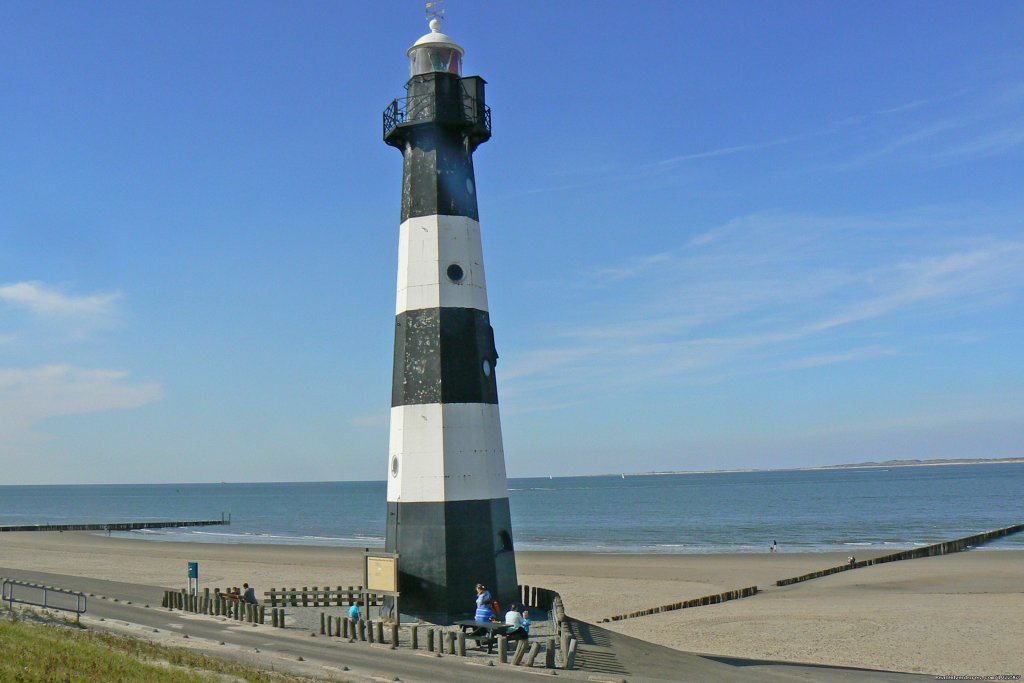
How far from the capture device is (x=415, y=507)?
2039 centimetres

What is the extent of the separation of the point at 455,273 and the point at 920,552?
45.3m


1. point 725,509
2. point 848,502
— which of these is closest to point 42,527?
point 725,509

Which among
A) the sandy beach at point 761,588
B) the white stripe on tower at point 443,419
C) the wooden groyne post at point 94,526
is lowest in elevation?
the sandy beach at point 761,588

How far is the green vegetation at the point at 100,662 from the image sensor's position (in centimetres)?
1284

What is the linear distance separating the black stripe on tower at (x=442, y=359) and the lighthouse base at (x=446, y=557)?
101 inches

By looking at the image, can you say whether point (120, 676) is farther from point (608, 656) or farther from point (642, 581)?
point (642, 581)

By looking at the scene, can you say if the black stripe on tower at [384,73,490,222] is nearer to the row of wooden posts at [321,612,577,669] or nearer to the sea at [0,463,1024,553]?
the row of wooden posts at [321,612,577,669]

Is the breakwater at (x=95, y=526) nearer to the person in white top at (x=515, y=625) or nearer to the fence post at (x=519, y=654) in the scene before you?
the person in white top at (x=515, y=625)

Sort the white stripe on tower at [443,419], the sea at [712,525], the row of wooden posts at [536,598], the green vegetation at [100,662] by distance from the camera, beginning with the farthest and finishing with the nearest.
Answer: the sea at [712,525] → the row of wooden posts at [536,598] → the white stripe on tower at [443,419] → the green vegetation at [100,662]

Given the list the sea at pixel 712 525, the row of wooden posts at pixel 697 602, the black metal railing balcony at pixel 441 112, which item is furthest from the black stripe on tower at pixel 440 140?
the sea at pixel 712 525

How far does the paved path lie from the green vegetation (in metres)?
1.26

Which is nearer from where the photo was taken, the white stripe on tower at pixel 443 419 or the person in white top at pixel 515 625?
the person in white top at pixel 515 625

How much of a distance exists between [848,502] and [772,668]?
4557 inches

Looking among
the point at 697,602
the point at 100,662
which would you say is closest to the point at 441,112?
the point at 100,662
